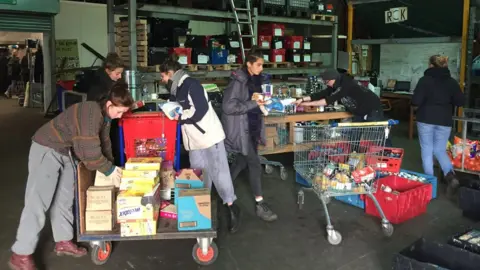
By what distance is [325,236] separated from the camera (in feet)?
14.3

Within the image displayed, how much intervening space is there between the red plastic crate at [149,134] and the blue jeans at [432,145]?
320cm

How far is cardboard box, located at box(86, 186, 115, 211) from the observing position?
3494 millimetres

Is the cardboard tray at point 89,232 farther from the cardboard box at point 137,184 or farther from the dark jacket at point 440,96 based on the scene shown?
the dark jacket at point 440,96

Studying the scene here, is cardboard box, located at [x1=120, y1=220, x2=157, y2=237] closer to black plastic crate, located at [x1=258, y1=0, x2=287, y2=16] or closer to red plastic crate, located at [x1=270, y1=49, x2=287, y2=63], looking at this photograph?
red plastic crate, located at [x1=270, y1=49, x2=287, y2=63]

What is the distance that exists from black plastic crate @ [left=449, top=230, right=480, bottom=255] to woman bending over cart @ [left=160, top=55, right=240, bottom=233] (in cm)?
194

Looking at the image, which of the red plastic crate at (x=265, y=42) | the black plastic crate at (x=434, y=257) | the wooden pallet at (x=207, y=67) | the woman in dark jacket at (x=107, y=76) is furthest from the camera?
the red plastic crate at (x=265, y=42)

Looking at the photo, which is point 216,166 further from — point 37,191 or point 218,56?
point 218,56

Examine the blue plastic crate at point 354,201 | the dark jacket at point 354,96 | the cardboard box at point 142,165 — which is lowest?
the blue plastic crate at point 354,201

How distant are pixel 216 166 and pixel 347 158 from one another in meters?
1.27

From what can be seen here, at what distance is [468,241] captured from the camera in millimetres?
3322

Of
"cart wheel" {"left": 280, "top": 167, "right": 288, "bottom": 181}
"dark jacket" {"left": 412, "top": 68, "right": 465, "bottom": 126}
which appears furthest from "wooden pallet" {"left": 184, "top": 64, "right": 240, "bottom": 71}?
"dark jacket" {"left": 412, "top": 68, "right": 465, "bottom": 126}

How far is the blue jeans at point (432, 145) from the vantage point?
5.71m

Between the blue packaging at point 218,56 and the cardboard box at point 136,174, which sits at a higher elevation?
the blue packaging at point 218,56

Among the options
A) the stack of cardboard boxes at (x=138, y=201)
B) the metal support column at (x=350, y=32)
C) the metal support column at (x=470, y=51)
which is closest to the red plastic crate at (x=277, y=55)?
the metal support column at (x=350, y=32)
